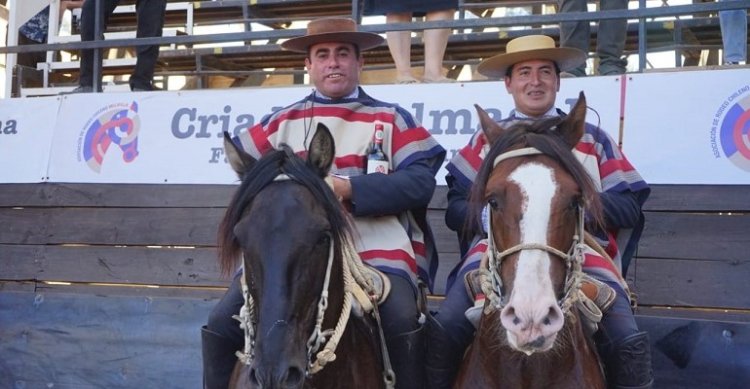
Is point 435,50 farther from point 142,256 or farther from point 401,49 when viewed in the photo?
point 142,256

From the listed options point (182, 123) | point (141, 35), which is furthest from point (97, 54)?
point (182, 123)

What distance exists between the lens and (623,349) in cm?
374

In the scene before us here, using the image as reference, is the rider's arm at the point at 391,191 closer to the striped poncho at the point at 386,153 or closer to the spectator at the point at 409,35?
the striped poncho at the point at 386,153

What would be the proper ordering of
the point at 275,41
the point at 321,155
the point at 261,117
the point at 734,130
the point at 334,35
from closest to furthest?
the point at 321,155, the point at 334,35, the point at 734,130, the point at 261,117, the point at 275,41

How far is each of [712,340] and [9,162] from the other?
4.69 meters

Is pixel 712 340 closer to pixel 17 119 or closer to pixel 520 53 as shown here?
pixel 520 53

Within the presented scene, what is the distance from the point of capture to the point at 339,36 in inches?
171

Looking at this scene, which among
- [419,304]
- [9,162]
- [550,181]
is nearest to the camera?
[550,181]

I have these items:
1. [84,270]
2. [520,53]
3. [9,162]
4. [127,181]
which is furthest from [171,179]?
[520,53]

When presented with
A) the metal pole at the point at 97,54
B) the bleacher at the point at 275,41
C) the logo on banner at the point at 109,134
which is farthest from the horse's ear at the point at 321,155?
the bleacher at the point at 275,41

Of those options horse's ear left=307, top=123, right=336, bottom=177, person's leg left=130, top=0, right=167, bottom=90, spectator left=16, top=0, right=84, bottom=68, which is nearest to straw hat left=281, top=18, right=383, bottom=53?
horse's ear left=307, top=123, right=336, bottom=177

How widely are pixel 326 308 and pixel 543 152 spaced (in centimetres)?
98

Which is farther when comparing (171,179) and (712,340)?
(171,179)

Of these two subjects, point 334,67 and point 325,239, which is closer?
point 325,239
